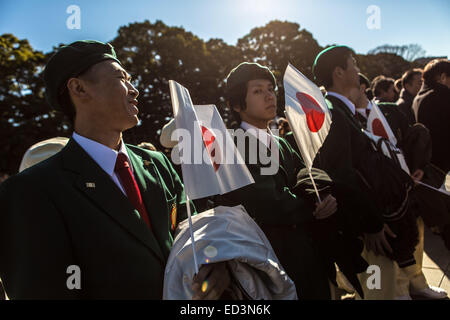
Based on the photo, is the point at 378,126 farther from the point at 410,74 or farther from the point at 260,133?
the point at 410,74

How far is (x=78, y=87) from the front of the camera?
5.35 feet

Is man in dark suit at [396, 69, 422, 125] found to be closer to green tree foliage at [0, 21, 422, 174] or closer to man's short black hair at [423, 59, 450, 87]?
man's short black hair at [423, 59, 450, 87]

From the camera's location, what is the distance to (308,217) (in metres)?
1.96

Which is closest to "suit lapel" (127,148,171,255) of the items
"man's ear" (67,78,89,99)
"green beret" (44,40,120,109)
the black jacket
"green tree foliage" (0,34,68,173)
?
"man's ear" (67,78,89,99)

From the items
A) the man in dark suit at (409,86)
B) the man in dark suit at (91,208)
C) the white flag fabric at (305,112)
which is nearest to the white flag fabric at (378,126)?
the white flag fabric at (305,112)

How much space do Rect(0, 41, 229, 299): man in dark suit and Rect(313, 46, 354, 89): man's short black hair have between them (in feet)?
6.45

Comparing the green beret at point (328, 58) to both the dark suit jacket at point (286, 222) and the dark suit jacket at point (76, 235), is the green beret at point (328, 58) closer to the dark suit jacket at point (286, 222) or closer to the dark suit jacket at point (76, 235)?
the dark suit jacket at point (286, 222)

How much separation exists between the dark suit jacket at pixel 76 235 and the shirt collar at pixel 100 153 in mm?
35

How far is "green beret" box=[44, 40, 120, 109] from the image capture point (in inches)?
63.2

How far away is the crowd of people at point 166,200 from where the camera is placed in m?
1.26

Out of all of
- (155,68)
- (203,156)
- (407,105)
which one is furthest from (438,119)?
(155,68)

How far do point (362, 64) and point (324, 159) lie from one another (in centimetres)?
2512
